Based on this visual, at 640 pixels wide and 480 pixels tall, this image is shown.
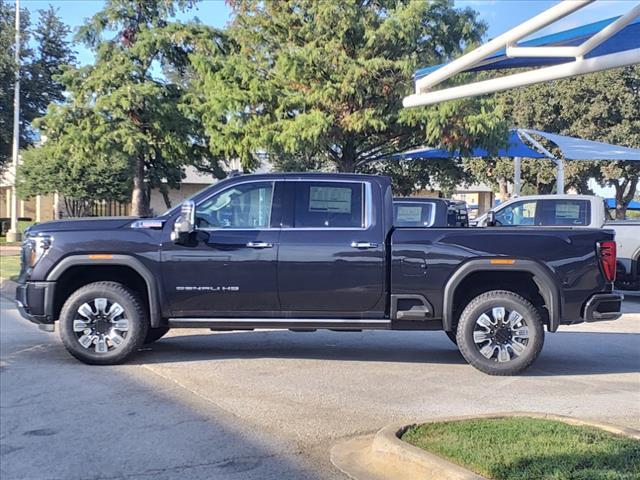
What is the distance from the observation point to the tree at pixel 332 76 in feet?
48.6

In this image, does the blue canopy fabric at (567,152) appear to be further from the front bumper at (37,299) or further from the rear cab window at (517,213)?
the front bumper at (37,299)

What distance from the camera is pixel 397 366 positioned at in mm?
7582

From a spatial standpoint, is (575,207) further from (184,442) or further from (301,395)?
(184,442)

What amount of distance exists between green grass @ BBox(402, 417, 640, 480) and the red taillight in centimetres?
253

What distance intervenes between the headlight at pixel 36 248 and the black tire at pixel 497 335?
449 centimetres

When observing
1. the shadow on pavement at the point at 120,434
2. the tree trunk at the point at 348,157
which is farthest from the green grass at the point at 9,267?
the shadow on pavement at the point at 120,434

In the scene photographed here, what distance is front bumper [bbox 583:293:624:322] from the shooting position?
23.0ft

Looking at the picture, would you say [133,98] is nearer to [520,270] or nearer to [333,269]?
[333,269]

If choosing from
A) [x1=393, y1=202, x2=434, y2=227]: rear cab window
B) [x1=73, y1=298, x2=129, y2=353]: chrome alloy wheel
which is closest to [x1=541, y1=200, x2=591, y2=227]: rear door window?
[x1=393, y1=202, x2=434, y2=227]: rear cab window

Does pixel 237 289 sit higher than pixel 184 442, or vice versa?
pixel 237 289

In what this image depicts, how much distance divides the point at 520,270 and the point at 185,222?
3512 millimetres

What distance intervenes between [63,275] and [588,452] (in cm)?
547

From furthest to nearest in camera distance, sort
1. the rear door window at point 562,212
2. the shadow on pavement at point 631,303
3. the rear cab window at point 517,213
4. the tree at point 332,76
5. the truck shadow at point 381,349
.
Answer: the tree at point 332,76, the rear cab window at point 517,213, the rear door window at point 562,212, the shadow on pavement at point 631,303, the truck shadow at point 381,349

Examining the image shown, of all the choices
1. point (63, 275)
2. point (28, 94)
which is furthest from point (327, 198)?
point (28, 94)
